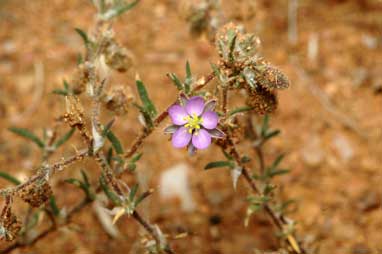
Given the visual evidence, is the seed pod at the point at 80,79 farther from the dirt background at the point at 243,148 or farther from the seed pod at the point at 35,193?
the seed pod at the point at 35,193

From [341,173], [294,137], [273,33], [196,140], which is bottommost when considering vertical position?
[196,140]

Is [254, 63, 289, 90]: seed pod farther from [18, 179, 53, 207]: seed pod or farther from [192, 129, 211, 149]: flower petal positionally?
[18, 179, 53, 207]: seed pod

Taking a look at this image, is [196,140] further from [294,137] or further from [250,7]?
[294,137]

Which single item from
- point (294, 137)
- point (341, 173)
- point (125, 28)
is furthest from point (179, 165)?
point (125, 28)

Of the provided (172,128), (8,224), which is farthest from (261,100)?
(8,224)

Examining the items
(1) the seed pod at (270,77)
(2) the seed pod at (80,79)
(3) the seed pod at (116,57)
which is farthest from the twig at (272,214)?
(2) the seed pod at (80,79)

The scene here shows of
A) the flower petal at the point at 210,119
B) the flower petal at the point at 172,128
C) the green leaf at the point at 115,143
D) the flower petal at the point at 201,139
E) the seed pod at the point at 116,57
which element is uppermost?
the seed pod at the point at 116,57
